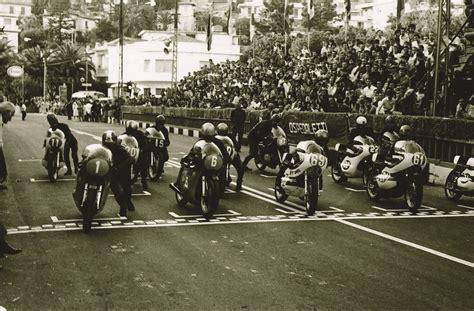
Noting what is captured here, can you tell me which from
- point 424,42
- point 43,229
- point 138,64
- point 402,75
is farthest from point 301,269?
point 138,64

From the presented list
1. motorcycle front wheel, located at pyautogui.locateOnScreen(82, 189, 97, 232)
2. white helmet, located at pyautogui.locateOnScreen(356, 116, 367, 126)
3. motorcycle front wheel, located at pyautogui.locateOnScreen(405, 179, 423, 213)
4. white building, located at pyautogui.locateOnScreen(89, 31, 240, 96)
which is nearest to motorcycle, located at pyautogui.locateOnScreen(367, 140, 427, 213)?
motorcycle front wheel, located at pyautogui.locateOnScreen(405, 179, 423, 213)

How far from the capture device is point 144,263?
8625mm

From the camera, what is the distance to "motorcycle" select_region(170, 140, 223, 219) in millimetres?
12000

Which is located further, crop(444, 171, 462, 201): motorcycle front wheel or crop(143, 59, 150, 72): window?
crop(143, 59, 150, 72): window

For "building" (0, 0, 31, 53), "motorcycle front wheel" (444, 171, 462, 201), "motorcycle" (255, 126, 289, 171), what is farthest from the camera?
"building" (0, 0, 31, 53)

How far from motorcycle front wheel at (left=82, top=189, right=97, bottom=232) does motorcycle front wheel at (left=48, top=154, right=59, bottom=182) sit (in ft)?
20.6

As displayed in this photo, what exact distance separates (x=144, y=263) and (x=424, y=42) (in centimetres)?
2071

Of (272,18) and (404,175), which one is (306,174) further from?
(272,18)

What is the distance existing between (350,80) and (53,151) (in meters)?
12.6

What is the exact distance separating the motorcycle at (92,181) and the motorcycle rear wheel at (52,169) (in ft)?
19.0

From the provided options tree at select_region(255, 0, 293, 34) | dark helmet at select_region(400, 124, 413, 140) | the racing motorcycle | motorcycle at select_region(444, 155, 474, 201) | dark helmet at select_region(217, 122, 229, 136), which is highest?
tree at select_region(255, 0, 293, 34)

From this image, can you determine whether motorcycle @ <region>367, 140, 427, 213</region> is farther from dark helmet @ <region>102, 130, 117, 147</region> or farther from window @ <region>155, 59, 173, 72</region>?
window @ <region>155, 59, 173, 72</region>

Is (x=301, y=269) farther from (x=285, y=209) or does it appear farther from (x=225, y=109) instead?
(x=225, y=109)

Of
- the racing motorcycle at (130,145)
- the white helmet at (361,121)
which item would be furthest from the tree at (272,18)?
the racing motorcycle at (130,145)
